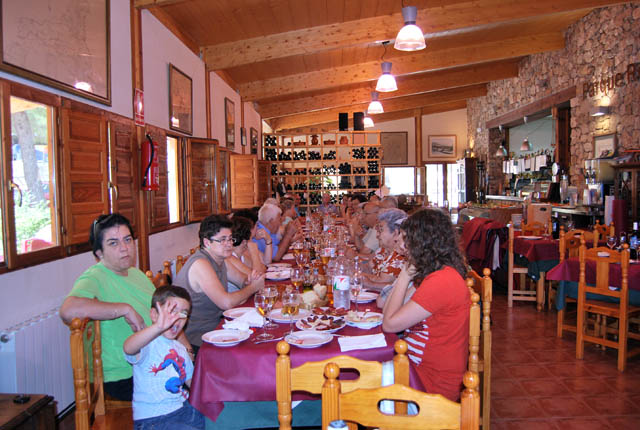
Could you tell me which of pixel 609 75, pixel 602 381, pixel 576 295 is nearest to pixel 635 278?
pixel 576 295

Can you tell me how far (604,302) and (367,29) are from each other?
4931 millimetres

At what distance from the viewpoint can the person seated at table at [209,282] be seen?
9.13 ft

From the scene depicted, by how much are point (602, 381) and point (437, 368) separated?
2406mm

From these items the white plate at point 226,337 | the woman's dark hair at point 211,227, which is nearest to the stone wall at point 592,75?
the woman's dark hair at point 211,227

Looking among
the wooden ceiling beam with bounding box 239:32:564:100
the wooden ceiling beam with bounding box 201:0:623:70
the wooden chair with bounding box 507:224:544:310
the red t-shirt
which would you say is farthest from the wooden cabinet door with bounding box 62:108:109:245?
the wooden ceiling beam with bounding box 239:32:564:100

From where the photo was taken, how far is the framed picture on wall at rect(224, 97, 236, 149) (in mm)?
8820

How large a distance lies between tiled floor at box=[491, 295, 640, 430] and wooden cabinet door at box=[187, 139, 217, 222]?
415 cm

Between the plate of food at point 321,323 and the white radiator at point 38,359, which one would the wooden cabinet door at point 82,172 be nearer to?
the white radiator at point 38,359

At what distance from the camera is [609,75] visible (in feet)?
28.1

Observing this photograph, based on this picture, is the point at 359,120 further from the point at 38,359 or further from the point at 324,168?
the point at 38,359

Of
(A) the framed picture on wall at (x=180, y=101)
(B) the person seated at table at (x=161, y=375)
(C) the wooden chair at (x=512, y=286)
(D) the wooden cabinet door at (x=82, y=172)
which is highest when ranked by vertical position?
(A) the framed picture on wall at (x=180, y=101)

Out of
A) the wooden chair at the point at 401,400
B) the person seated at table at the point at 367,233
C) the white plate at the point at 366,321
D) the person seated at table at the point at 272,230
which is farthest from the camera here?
the person seated at table at the point at 367,233

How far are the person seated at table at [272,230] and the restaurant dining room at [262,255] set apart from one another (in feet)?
0.08

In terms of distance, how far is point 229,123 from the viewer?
9062 mm
